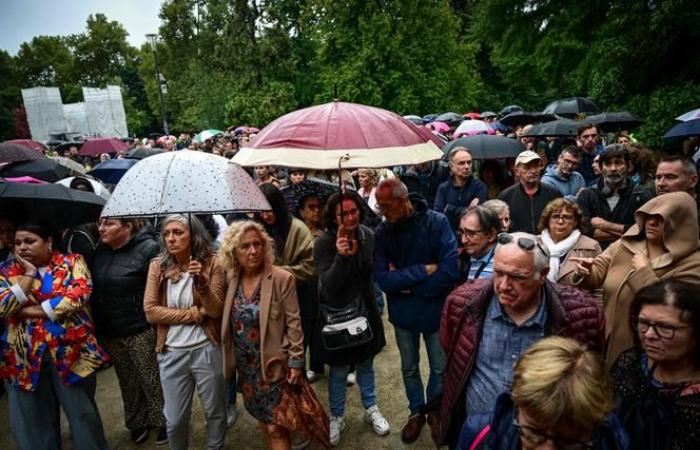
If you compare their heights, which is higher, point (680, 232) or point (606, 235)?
point (680, 232)

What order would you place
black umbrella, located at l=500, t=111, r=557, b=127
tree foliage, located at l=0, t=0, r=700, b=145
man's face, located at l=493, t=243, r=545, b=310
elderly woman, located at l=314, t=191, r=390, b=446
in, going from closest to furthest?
man's face, located at l=493, t=243, r=545, b=310 < elderly woman, located at l=314, t=191, r=390, b=446 < tree foliage, located at l=0, t=0, r=700, b=145 < black umbrella, located at l=500, t=111, r=557, b=127

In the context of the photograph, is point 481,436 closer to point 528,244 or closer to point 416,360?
point 528,244

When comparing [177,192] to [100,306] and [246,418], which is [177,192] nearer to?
[100,306]

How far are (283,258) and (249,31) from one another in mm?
25495

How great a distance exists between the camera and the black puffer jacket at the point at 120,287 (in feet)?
11.2

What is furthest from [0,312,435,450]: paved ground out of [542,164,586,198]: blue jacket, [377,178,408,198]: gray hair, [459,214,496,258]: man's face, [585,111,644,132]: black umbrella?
[585,111,644,132]: black umbrella

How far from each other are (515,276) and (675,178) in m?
2.19

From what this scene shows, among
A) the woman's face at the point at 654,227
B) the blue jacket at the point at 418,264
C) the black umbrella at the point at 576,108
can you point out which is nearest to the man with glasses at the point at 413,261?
the blue jacket at the point at 418,264

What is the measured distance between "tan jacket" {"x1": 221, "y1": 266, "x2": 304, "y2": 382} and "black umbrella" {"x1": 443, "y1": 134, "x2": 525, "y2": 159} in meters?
3.48

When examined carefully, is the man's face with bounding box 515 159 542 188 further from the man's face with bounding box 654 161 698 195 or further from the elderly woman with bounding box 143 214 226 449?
the elderly woman with bounding box 143 214 226 449

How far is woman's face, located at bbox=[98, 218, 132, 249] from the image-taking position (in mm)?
3387

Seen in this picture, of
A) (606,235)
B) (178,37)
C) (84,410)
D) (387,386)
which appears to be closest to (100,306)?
(84,410)

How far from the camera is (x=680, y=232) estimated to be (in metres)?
2.57

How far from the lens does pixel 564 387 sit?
1475 mm
